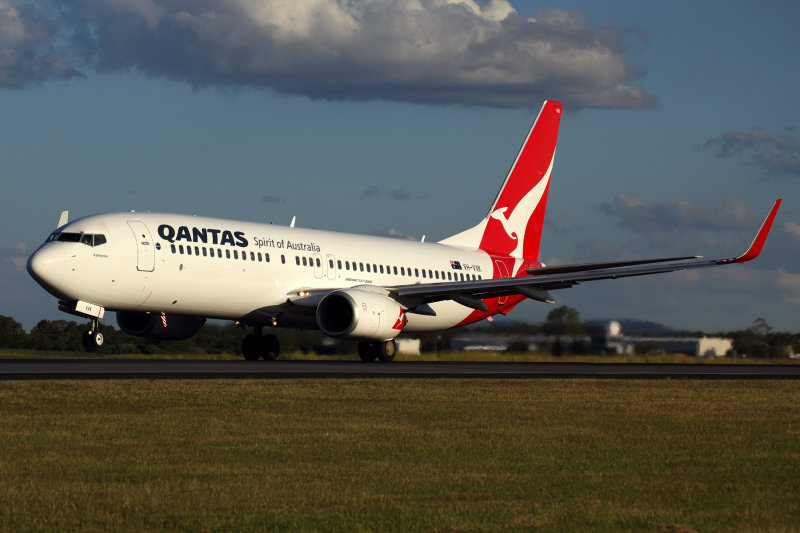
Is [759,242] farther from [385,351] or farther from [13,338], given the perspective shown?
[13,338]

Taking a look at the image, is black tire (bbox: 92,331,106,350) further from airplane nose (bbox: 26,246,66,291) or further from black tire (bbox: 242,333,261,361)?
black tire (bbox: 242,333,261,361)

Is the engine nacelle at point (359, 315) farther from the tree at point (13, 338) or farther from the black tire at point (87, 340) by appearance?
the tree at point (13, 338)

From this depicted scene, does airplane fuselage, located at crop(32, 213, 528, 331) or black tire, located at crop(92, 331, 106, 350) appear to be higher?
airplane fuselage, located at crop(32, 213, 528, 331)

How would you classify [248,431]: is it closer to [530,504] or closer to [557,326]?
[530,504]

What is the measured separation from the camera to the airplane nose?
2792 cm

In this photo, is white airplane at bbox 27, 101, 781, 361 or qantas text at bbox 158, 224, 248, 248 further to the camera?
qantas text at bbox 158, 224, 248, 248

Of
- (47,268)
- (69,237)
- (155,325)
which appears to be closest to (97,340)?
(47,268)

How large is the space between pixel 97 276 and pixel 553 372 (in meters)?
12.1

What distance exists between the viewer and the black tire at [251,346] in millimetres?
35000

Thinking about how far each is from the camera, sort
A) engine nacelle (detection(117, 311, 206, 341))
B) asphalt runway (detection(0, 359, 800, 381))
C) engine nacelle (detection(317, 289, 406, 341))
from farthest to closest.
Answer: engine nacelle (detection(117, 311, 206, 341)), engine nacelle (detection(317, 289, 406, 341)), asphalt runway (detection(0, 359, 800, 381))

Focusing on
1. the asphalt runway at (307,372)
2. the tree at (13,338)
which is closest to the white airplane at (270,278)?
the asphalt runway at (307,372)

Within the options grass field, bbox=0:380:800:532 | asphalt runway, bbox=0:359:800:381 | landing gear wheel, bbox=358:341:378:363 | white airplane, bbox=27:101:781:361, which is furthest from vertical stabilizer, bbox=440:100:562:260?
grass field, bbox=0:380:800:532

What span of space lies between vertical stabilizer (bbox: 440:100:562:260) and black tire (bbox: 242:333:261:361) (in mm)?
9810

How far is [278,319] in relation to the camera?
108 feet
